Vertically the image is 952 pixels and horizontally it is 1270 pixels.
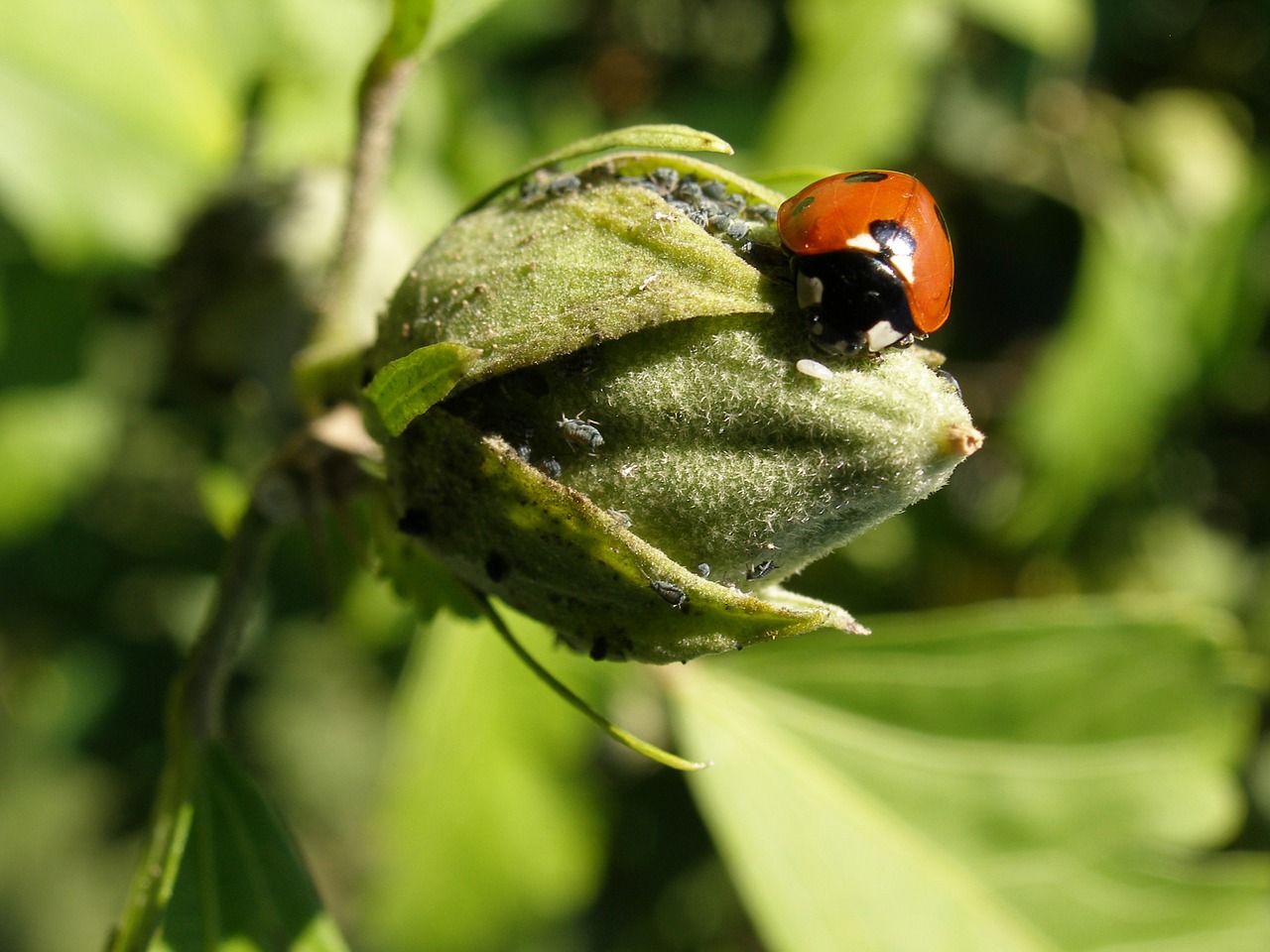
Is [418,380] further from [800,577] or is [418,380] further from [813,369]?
[800,577]

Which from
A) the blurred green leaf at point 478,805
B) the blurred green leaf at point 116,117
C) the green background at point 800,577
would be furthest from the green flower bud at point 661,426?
the blurred green leaf at point 116,117

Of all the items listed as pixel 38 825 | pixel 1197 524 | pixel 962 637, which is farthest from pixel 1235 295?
pixel 38 825

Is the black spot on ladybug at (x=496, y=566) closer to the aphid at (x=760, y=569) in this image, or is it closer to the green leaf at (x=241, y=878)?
the aphid at (x=760, y=569)

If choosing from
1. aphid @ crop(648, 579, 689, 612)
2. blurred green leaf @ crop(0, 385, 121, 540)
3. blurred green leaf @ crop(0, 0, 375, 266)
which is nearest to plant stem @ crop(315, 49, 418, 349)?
aphid @ crop(648, 579, 689, 612)

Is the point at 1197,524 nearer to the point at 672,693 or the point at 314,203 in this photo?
the point at 672,693

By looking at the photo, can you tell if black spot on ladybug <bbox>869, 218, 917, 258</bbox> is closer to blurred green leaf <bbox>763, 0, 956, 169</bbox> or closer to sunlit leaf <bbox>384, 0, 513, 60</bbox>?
sunlit leaf <bbox>384, 0, 513, 60</bbox>

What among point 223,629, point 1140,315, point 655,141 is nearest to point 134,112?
point 223,629
